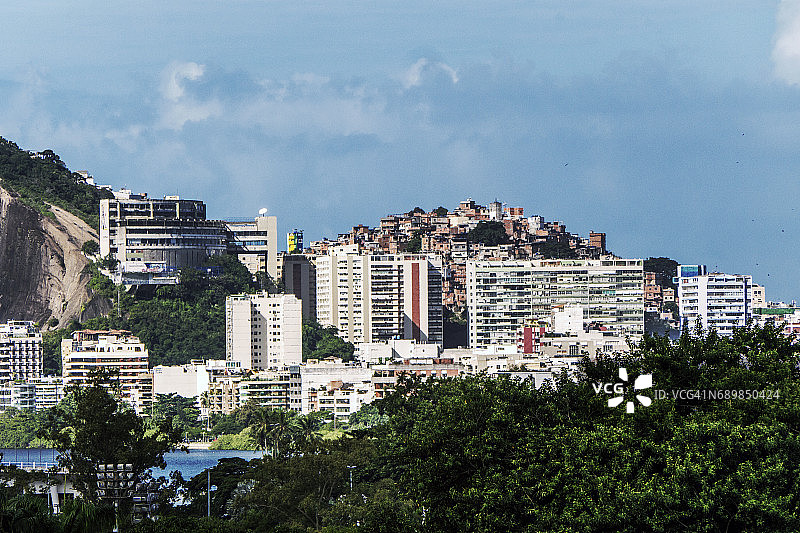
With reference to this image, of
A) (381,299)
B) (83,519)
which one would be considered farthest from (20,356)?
(83,519)

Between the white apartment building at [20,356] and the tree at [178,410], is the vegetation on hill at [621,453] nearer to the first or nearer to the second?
the tree at [178,410]

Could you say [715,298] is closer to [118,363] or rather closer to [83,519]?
[118,363]

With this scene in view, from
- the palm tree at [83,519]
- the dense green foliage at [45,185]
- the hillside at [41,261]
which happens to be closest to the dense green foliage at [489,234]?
the dense green foliage at [45,185]

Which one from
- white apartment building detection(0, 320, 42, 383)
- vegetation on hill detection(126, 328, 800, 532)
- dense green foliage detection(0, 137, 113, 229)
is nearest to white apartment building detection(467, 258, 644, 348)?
dense green foliage detection(0, 137, 113, 229)

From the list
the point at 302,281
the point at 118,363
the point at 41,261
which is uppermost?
the point at 41,261

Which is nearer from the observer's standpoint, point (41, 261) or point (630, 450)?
point (630, 450)

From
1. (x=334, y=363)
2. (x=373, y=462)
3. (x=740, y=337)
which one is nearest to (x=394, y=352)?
(x=334, y=363)
